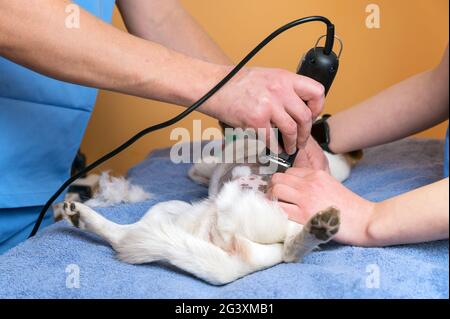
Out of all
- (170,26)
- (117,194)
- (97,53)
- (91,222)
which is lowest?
(91,222)

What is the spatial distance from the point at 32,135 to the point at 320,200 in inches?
22.1

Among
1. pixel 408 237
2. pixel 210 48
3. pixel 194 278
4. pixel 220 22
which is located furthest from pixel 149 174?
pixel 408 237

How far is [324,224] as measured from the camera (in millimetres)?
621

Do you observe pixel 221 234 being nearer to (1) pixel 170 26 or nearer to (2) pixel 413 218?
(2) pixel 413 218

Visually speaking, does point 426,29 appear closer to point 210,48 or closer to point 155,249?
point 210,48

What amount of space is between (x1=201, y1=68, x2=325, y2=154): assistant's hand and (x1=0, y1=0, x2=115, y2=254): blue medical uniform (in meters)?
0.40

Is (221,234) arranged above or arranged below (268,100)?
below

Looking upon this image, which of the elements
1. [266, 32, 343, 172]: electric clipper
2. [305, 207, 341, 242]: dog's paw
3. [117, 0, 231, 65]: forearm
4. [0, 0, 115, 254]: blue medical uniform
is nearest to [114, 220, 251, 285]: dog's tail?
[305, 207, 341, 242]: dog's paw

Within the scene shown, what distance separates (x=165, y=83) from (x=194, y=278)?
0.27 m

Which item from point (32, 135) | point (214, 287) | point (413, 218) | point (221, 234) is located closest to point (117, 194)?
point (32, 135)

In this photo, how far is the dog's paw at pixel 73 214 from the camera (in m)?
0.80

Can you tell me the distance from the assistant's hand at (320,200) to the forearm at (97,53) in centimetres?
19

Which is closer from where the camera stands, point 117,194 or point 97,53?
point 97,53
